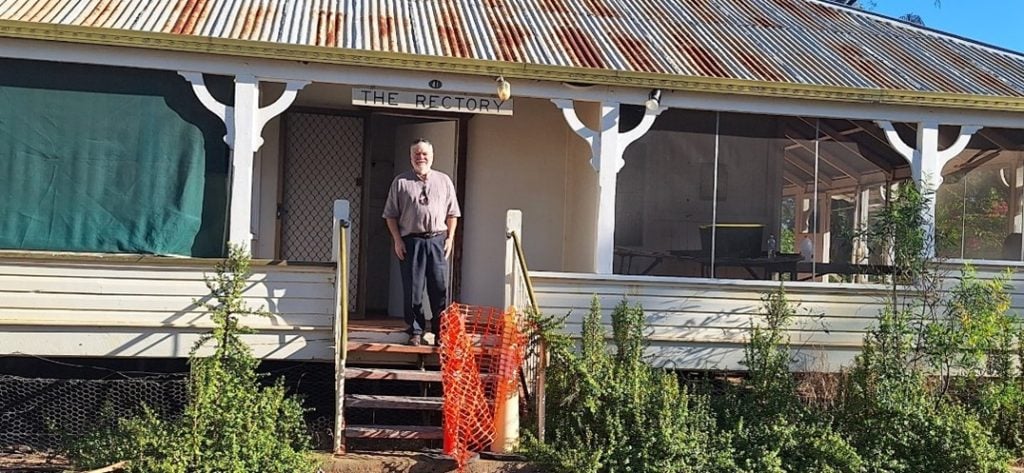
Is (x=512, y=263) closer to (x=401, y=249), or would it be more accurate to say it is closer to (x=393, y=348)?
(x=401, y=249)

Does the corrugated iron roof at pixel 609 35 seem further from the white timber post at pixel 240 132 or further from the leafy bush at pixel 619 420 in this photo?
the leafy bush at pixel 619 420

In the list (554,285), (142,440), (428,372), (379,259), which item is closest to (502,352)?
(428,372)

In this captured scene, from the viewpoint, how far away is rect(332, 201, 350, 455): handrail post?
245 inches

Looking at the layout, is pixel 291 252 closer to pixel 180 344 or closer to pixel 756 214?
pixel 180 344

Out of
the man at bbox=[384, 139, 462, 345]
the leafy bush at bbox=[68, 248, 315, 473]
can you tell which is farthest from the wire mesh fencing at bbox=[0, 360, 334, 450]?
the man at bbox=[384, 139, 462, 345]

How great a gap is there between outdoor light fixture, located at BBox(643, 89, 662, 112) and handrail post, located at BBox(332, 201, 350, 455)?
2851 millimetres

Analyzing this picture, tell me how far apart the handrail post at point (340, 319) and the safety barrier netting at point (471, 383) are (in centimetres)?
76

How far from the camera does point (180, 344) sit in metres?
6.95

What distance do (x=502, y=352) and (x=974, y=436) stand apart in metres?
3.59

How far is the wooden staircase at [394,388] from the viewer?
20.7 feet

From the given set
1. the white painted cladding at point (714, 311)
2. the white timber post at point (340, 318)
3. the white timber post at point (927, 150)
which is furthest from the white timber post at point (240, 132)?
the white timber post at point (927, 150)

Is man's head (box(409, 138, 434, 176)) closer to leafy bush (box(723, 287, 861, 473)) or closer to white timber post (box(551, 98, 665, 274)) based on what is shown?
white timber post (box(551, 98, 665, 274))

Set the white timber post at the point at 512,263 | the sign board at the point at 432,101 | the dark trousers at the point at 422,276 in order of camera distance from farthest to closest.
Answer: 1. the sign board at the point at 432,101
2. the white timber post at the point at 512,263
3. the dark trousers at the point at 422,276

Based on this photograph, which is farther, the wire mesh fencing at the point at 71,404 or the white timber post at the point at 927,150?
the white timber post at the point at 927,150
